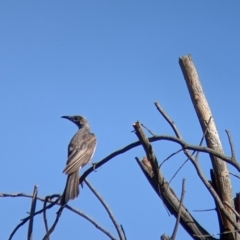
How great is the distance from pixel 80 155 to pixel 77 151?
287mm

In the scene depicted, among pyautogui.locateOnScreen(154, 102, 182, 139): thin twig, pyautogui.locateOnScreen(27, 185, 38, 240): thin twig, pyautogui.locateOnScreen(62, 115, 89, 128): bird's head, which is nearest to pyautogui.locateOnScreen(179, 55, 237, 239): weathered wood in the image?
pyautogui.locateOnScreen(154, 102, 182, 139): thin twig

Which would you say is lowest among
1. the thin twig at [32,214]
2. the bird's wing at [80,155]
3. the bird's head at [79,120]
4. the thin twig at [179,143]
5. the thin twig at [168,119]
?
the thin twig at [32,214]

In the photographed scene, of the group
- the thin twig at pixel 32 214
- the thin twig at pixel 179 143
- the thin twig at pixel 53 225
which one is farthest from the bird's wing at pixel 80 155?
the thin twig at pixel 32 214

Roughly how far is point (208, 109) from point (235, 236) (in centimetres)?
160

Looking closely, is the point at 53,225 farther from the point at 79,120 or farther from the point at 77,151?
the point at 79,120

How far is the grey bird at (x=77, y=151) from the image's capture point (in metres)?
8.32

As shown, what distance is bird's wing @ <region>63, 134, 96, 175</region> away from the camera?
9806mm

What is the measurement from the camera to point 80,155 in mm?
10711

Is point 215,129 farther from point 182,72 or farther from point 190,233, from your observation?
point 190,233

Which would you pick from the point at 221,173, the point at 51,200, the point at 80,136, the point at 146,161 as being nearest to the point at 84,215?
the point at 51,200

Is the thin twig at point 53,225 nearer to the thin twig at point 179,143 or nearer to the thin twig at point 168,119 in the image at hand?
the thin twig at point 179,143

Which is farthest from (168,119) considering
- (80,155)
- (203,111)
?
(80,155)

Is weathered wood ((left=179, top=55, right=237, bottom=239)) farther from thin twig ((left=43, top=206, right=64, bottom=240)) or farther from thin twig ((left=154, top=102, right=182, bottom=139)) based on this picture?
thin twig ((left=43, top=206, right=64, bottom=240))

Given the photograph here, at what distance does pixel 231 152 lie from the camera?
20.6ft
